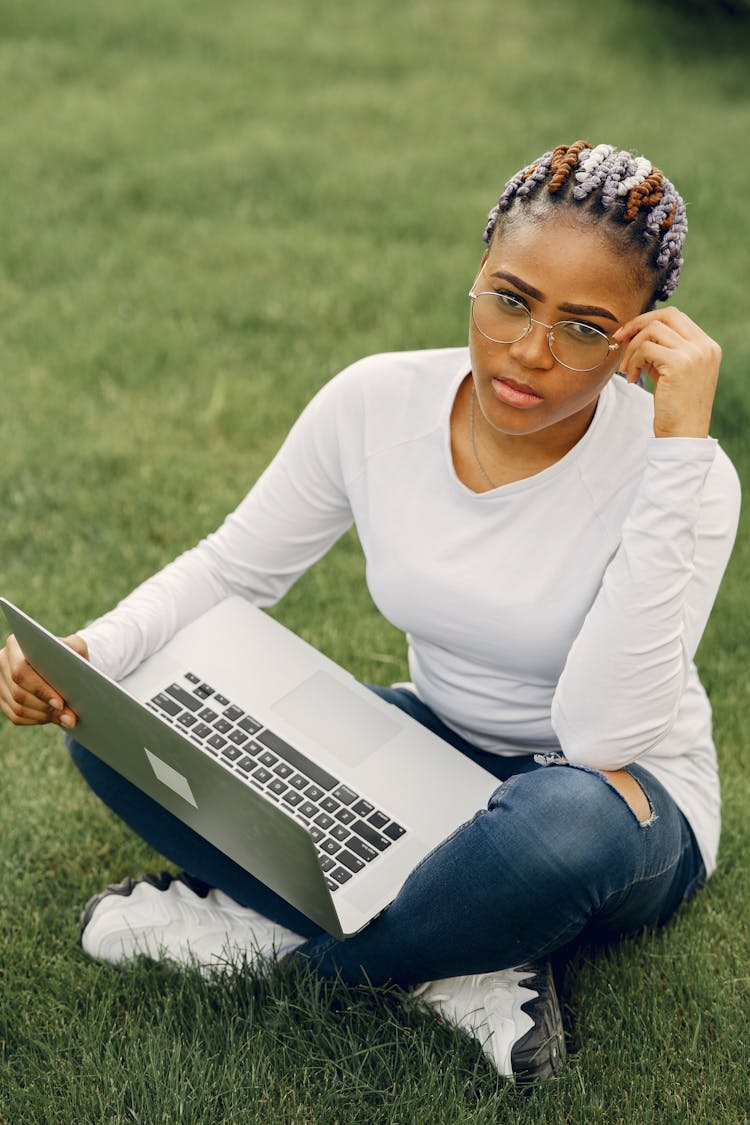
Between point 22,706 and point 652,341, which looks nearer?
point 652,341

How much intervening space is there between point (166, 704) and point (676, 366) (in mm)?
1110

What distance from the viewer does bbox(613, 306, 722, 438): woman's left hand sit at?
213 cm

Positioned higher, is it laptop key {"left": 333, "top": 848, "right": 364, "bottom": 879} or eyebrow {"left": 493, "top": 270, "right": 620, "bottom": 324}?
eyebrow {"left": 493, "top": 270, "right": 620, "bottom": 324}

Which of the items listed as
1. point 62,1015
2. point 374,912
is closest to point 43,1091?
point 62,1015

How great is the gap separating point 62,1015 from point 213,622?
779 millimetres

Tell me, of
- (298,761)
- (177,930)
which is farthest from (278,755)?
(177,930)

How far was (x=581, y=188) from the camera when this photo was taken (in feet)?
6.91

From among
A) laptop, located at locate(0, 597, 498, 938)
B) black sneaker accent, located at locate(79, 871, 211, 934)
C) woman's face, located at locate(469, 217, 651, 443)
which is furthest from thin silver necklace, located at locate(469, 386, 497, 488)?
black sneaker accent, located at locate(79, 871, 211, 934)

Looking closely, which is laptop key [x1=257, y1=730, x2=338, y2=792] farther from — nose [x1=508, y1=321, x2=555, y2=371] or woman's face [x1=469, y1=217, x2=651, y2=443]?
nose [x1=508, y1=321, x2=555, y2=371]

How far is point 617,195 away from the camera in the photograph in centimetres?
210

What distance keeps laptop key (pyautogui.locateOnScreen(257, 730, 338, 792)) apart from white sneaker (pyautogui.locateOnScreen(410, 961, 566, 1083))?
1.35ft

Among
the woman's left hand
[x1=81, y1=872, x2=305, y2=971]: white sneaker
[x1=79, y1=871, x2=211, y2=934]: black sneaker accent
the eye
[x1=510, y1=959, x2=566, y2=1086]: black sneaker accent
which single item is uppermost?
the eye

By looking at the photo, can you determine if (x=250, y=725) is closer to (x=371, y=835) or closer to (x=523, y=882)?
(x=371, y=835)

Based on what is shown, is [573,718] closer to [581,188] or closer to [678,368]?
[678,368]
